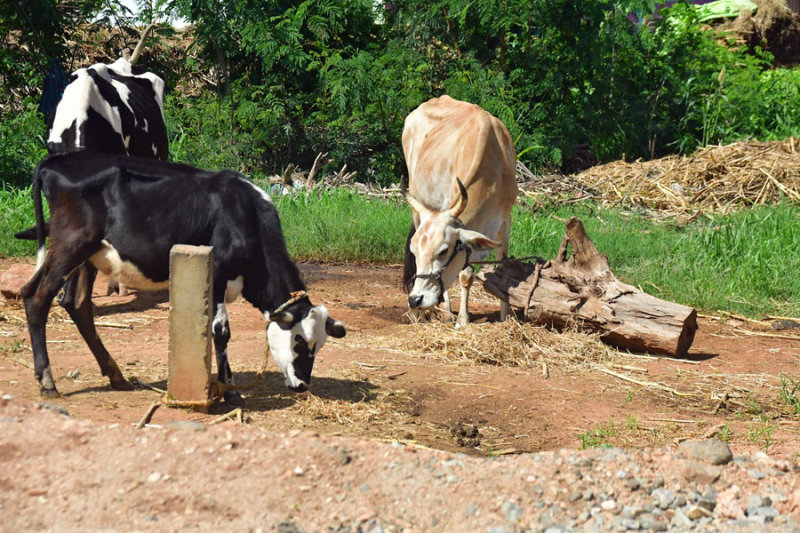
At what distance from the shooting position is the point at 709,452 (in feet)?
13.0

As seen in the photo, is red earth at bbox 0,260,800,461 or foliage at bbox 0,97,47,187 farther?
foliage at bbox 0,97,47,187

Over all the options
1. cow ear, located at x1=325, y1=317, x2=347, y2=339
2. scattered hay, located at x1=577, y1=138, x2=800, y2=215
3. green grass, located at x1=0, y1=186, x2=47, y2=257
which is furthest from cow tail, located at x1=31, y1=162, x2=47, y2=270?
scattered hay, located at x1=577, y1=138, x2=800, y2=215

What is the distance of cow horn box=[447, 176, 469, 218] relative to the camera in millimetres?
6984

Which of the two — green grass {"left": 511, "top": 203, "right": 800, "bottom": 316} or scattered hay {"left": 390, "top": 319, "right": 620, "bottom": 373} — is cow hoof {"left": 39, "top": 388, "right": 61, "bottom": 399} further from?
green grass {"left": 511, "top": 203, "right": 800, "bottom": 316}

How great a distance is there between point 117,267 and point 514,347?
2827 millimetres

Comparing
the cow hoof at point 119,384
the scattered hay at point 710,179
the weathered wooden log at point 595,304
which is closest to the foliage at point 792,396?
the weathered wooden log at point 595,304

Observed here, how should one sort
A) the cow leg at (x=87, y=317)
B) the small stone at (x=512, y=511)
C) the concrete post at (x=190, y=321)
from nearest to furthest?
1. the small stone at (x=512, y=511)
2. the concrete post at (x=190, y=321)
3. the cow leg at (x=87, y=317)

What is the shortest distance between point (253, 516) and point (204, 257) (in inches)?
64.4

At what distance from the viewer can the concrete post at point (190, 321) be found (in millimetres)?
4613

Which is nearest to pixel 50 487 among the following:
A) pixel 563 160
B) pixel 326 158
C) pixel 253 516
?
pixel 253 516

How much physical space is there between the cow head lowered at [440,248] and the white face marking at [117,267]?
7.28 ft

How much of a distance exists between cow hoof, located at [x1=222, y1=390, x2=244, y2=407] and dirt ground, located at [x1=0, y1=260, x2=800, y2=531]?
0.08m

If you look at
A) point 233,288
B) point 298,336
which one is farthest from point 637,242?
point 233,288

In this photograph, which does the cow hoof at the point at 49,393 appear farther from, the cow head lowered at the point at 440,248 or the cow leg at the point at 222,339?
the cow head lowered at the point at 440,248
